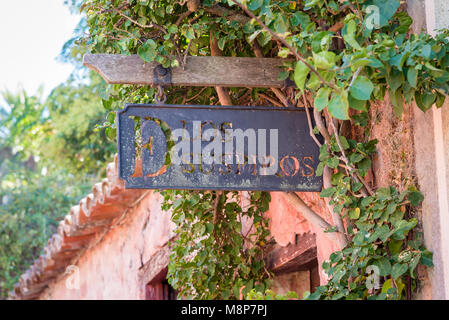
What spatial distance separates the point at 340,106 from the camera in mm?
1541

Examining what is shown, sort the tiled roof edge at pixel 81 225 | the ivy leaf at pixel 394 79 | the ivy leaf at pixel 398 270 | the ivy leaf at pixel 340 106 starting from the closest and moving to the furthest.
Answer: the ivy leaf at pixel 340 106 → the ivy leaf at pixel 394 79 → the ivy leaf at pixel 398 270 → the tiled roof edge at pixel 81 225

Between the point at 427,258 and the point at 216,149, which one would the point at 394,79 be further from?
the point at 216,149

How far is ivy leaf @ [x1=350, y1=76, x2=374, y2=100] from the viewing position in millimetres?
1542

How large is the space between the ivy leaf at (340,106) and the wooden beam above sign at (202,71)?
543 mm

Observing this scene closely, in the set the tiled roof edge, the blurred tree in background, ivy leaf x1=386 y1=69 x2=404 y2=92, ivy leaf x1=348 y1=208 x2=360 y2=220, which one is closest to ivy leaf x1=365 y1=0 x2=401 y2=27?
ivy leaf x1=386 y1=69 x2=404 y2=92

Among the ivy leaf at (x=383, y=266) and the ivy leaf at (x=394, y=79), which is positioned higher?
the ivy leaf at (x=394, y=79)

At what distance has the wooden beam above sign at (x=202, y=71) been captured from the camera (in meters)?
2.03

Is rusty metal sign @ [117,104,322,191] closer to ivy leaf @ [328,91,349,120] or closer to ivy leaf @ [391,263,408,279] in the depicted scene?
ivy leaf @ [391,263,408,279]

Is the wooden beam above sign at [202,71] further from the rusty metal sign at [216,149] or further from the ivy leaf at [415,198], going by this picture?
the ivy leaf at [415,198]

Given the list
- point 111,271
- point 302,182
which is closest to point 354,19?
point 302,182

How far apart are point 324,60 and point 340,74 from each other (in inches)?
4.9

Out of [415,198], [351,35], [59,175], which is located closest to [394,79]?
[351,35]

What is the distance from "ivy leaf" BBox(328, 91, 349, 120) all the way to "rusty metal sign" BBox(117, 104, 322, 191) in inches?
19.4

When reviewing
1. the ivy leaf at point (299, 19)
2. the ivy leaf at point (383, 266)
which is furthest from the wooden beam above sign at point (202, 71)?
the ivy leaf at point (383, 266)
